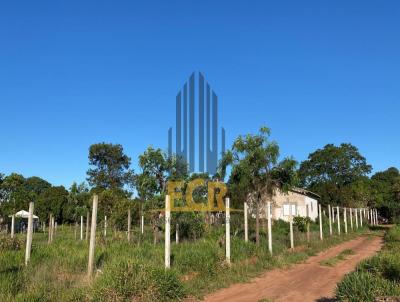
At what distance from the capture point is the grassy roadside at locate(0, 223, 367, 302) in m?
7.11

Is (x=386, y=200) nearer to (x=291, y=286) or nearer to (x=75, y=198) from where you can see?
(x=75, y=198)

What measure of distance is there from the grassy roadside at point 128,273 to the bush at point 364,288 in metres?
3.25

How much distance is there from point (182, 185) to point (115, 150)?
56732mm

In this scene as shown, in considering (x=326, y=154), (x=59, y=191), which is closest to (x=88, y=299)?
(x=59, y=191)

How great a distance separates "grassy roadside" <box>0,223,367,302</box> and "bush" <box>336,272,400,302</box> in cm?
325

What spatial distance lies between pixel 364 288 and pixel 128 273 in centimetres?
435

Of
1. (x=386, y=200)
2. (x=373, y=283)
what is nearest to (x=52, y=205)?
(x=373, y=283)

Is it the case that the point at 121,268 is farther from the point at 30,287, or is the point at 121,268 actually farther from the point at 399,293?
the point at 399,293

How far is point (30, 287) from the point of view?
24.0 ft

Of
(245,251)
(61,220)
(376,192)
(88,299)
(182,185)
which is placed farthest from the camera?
(376,192)

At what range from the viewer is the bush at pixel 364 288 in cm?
591

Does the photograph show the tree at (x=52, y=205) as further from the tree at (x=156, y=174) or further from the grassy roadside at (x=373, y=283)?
the grassy roadside at (x=373, y=283)

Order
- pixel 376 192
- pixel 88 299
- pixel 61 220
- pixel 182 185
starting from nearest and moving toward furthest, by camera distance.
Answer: pixel 88 299 → pixel 182 185 → pixel 61 220 → pixel 376 192

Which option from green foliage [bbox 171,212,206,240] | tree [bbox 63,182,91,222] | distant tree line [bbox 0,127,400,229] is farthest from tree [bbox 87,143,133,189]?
green foliage [bbox 171,212,206,240]
